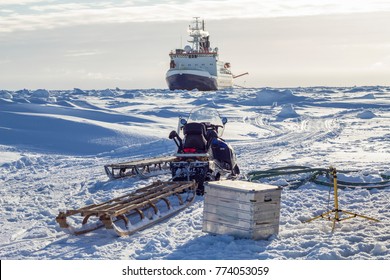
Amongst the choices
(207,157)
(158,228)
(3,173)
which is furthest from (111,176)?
(158,228)

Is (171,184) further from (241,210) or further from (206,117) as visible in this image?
(241,210)

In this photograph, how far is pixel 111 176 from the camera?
1116cm

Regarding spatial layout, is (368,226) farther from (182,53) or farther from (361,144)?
(182,53)

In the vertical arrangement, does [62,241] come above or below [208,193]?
below

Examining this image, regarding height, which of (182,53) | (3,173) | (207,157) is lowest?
(3,173)

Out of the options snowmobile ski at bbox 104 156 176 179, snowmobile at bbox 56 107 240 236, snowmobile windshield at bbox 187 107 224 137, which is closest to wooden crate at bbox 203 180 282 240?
snowmobile at bbox 56 107 240 236

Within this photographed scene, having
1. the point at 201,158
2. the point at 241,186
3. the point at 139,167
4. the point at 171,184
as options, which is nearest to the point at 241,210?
the point at 241,186

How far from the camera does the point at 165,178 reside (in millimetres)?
11344

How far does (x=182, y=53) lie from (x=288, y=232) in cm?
5795

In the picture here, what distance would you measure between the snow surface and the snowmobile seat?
136 centimetres

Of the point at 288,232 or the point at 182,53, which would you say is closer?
the point at 288,232

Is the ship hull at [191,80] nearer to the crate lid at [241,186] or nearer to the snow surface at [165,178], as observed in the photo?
the snow surface at [165,178]

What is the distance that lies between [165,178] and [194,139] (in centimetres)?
159

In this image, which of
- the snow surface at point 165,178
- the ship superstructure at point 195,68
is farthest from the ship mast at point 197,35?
the snow surface at point 165,178
